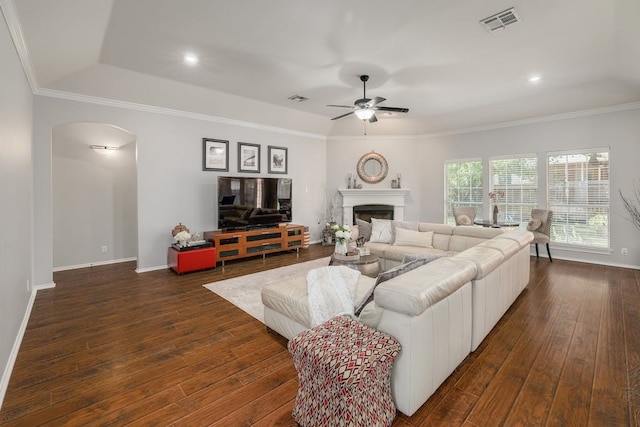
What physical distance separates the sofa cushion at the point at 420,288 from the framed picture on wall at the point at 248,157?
5111mm

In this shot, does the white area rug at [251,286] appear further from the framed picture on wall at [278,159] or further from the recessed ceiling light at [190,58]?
the recessed ceiling light at [190,58]

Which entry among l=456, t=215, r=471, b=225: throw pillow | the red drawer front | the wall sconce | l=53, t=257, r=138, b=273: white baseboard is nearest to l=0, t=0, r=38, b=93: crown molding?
the wall sconce

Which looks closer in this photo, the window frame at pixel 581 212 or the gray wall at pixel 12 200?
the gray wall at pixel 12 200

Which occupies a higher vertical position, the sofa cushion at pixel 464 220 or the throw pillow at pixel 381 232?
the sofa cushion at pixel 464 220

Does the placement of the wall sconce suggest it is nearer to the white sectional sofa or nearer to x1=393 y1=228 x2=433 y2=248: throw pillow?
the white sectional sofa

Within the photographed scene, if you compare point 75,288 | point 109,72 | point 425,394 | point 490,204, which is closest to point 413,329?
point 425,394

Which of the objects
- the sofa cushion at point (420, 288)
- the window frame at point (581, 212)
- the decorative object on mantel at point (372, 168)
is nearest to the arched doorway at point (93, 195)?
the decorative object on mantel at point (372, 168)

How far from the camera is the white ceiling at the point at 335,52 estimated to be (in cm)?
286

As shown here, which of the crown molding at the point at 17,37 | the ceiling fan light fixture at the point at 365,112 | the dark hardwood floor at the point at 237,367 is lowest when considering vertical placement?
the dark hardwood floor at the point at 237,367

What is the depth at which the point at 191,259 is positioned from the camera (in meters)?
5.11

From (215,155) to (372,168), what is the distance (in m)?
4.05

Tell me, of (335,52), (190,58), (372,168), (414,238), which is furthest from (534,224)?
(190,58)

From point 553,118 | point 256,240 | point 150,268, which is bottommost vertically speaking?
point 150,268

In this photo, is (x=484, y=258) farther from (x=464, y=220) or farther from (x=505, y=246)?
(x=464, y=220)
